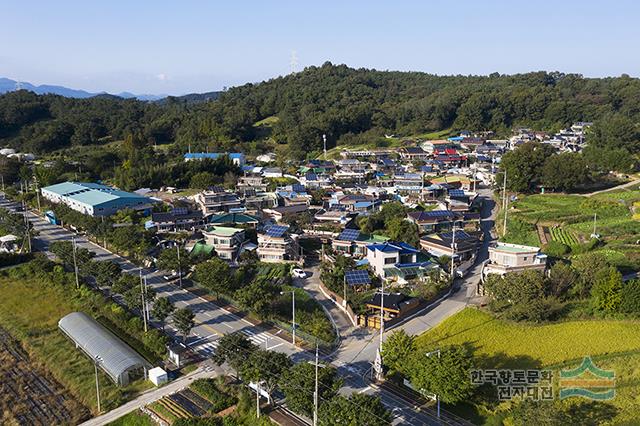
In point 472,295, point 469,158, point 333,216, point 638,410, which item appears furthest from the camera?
point 469,158

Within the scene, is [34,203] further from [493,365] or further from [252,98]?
[252,98]

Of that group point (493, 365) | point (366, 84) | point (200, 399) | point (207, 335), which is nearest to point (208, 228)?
point (207, 335)

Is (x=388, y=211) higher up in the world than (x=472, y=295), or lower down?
higher up

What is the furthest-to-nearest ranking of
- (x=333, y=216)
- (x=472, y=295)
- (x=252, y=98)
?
(x=252, y=98), (x=333, y=216), (x=472, y=295)

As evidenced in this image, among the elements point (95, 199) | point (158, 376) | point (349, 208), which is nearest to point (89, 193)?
point (95, 199)

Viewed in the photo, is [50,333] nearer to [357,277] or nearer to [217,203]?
[357,277]
